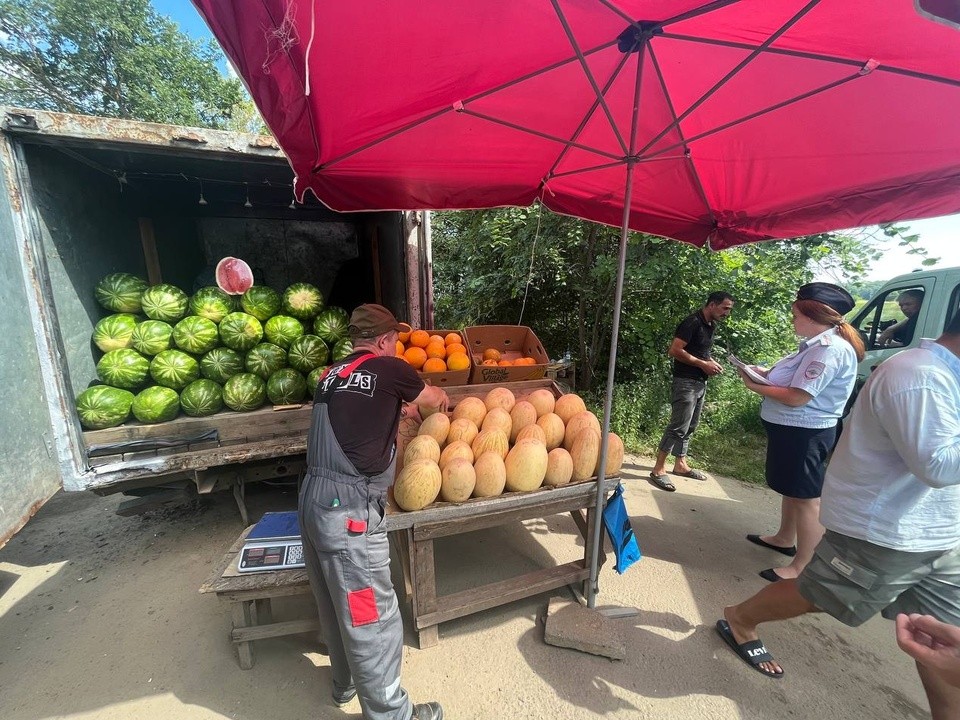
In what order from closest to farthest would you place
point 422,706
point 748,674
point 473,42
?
point 473,42 → point 422,706 → point 748,674

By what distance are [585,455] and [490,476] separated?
66 centimetres

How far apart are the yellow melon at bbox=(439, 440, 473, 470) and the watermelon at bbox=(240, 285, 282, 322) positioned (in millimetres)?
2372

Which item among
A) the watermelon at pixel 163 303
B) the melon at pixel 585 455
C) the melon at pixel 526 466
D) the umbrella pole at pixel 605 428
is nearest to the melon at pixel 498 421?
the melon at pixel 526 466

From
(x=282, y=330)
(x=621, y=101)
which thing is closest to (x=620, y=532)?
(x=621, y=101)

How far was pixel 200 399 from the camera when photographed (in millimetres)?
3209

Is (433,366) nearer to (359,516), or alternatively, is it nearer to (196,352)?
(359,516)

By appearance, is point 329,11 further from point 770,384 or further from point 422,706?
point 770,384

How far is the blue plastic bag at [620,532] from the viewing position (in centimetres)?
261

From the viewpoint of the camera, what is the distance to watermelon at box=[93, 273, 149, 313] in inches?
127

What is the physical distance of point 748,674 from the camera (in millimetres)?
2309

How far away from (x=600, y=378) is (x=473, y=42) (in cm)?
617

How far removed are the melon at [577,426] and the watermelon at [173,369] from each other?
10.1ft

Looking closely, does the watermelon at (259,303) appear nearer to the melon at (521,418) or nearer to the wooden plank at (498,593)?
the melon at (521,418)

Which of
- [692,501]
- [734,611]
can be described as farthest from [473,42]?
[692,501]
